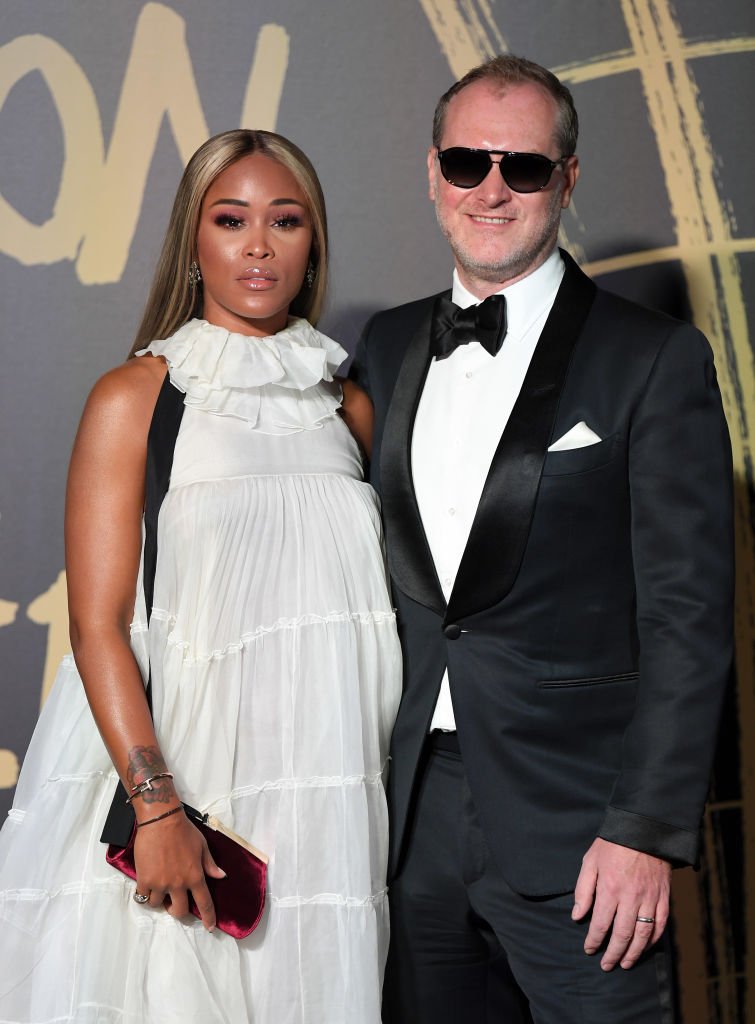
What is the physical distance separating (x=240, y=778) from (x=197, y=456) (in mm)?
536

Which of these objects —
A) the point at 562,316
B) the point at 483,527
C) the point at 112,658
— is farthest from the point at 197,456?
the point at 562,316

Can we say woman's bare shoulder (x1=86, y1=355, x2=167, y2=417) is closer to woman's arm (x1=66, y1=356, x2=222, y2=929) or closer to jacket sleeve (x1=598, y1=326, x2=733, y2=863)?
woman's arm (x1=66, y1=356, x2=222, y2=929)

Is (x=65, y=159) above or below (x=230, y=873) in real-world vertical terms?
above

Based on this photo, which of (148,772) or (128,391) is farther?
(128,391)

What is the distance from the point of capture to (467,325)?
7.07 ft

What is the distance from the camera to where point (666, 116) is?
3.00 metres

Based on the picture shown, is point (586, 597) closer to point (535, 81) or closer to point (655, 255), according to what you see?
point (535, 81)

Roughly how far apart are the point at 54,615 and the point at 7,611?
0.35ft

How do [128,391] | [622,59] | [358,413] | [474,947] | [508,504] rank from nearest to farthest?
[508,504], [128,391], [474,947], [358,413], [622,59]

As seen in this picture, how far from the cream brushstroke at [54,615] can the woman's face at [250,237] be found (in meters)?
0.96

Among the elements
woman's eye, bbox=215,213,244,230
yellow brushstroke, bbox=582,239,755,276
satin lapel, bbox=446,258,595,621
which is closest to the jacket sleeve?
satin lapel, bbox=446,258,595,621

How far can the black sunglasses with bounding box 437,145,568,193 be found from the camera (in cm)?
213

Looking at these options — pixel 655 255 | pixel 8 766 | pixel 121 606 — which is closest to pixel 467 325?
pixel 121 606

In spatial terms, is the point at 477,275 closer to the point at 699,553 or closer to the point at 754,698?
the point at 699,553
